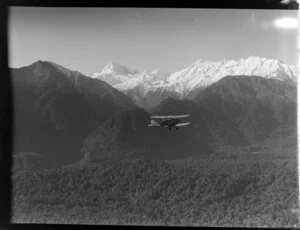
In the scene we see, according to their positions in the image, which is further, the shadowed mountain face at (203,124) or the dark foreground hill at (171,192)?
the shadowed mountain face at (203,124)

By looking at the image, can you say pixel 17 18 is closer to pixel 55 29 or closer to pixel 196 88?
pixel 55 29

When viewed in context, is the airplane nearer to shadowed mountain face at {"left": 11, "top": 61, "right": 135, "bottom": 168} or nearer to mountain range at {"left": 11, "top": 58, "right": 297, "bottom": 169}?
mountain range at {"left": 11, "top": 58, "right": 297, "bottom": 169}

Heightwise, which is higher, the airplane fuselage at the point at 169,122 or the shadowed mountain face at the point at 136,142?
the airplane fuselage at the point at 169,122

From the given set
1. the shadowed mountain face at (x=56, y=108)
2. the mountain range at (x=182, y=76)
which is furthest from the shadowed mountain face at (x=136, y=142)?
the mountain range at (x=182, y=76)

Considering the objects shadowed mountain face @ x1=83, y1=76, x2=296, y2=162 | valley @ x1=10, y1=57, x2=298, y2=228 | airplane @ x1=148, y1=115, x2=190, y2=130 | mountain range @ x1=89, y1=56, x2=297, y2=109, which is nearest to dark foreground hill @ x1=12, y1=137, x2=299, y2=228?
valley @ x1=10, y1=57, x2=298, y2=228

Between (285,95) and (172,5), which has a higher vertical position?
(172,5)

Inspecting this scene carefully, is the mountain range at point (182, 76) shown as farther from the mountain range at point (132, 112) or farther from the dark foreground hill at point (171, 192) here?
the dark foreground hill at point (171, 192)

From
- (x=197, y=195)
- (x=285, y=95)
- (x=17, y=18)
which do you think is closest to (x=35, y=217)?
(x=197, y=195)
